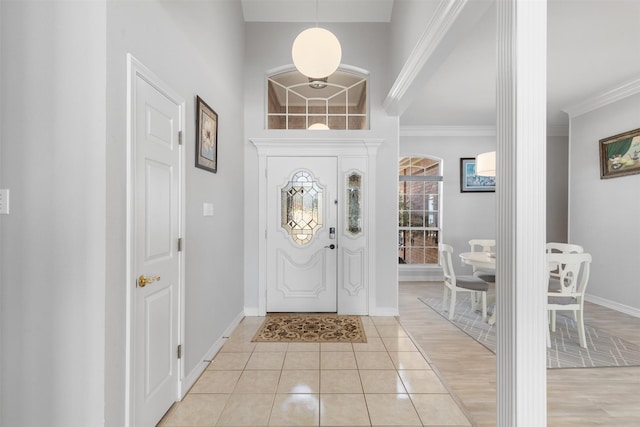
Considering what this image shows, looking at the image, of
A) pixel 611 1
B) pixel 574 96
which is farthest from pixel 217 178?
pixel 574 96

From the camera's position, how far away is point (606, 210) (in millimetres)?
4656

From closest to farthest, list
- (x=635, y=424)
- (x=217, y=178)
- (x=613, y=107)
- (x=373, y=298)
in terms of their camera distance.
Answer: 1. (x=635, y=424)
2. (x=217, y=178)
3. (x=373, y=298)
4. (x=613, y=107)

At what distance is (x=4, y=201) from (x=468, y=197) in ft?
21.6

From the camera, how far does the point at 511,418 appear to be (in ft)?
4.30

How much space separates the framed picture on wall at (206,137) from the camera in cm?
251

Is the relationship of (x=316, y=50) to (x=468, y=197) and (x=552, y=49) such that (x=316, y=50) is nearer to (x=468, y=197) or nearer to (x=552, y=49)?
(x=552, y=49)

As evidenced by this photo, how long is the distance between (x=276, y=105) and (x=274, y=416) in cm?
356

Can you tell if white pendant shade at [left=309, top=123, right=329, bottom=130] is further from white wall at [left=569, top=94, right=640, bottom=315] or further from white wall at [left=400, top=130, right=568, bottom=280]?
white wall at [left=569, top=94, right=640, bottom=315]

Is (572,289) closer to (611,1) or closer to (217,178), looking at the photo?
(611,1)

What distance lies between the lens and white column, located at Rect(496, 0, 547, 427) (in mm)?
1296

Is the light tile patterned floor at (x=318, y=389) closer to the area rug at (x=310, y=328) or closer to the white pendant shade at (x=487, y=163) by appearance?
the area rug at (x=310, y=328)

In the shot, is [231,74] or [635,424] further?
[231,74]

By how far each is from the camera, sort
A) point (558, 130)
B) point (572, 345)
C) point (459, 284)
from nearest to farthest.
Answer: point (572, 345)
point (459, 284)
point (558, 130)

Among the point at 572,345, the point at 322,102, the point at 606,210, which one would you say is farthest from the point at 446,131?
the point at 572,345
